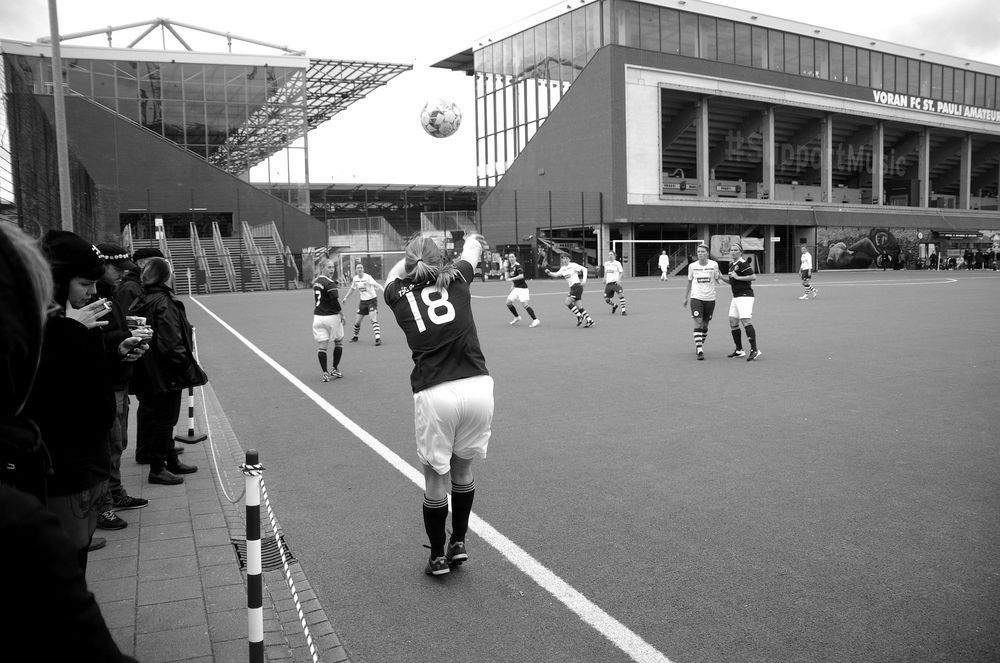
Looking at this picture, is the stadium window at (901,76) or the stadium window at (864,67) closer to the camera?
the stadium window at (864,67)

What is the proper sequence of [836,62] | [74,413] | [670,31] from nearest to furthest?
[74,413], [670,31], [836,62]

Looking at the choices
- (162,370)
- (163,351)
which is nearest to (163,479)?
(162,370)

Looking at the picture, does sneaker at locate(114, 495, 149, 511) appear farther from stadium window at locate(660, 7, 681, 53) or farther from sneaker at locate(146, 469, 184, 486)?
stadium window at locate(660, 7, 681, 53)

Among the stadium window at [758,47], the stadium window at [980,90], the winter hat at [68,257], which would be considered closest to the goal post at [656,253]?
the stadium window at [758,47]

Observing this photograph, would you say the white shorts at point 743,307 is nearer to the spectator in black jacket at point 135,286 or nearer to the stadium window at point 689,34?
the spectator in black jacket at point 135,286

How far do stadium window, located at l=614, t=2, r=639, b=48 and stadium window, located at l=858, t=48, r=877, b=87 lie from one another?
2073 centimetres

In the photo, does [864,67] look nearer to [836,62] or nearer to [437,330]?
[836,62]

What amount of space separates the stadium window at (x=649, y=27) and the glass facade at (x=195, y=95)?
72.3 feet

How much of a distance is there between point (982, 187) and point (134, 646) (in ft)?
290

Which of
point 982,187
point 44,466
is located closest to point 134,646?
point 44,466

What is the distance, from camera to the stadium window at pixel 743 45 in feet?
176

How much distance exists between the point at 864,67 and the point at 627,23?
22.1 meters

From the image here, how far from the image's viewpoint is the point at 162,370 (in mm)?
6398

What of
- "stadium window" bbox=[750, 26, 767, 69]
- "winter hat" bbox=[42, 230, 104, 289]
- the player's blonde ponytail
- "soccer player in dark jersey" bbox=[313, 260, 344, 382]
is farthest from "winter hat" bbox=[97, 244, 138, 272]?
"stadium window" bbox=[750, 26, 767, 69]
